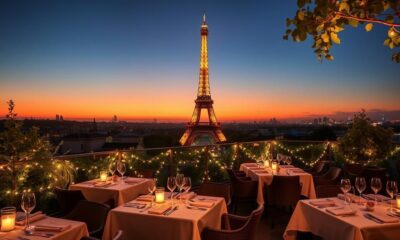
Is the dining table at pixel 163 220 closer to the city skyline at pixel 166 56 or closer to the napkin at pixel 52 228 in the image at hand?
the napkin at pixel 52 228

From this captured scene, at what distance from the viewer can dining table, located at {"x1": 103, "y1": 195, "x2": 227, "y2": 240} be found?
2.62 metres

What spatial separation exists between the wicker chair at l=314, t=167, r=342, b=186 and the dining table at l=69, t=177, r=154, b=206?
125 inches

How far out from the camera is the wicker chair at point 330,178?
5.34m

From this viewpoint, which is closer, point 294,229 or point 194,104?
point 294,229

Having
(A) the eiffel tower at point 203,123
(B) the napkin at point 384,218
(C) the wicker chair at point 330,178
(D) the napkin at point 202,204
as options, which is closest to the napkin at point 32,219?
(D) the napkin at point 202,204

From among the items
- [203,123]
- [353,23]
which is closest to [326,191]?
[353,23]

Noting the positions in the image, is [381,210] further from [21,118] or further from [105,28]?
[105,28]

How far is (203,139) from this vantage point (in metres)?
24.7

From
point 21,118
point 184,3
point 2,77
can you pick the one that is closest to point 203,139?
point 184,3

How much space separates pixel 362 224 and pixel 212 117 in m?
23.1

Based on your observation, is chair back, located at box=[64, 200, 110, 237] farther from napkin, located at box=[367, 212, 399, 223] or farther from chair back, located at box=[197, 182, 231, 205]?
napkin, located at box=[367, 212, 399, 223]

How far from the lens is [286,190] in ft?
15.1

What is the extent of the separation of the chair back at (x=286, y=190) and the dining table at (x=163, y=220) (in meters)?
1.81

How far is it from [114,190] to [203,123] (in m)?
21.4
